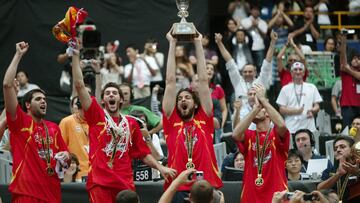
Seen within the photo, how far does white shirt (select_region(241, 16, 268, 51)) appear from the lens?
75.2 ft

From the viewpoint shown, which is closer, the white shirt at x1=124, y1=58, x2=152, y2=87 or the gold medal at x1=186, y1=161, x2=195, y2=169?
the gold medal at x1=186, y1=161, x2=195, y2=169

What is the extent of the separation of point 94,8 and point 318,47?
17.0 ft

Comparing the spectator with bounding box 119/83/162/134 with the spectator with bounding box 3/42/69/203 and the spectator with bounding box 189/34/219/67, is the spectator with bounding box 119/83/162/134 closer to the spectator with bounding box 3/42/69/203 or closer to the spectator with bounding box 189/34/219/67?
the spectator with bounding box 3/42/69/203

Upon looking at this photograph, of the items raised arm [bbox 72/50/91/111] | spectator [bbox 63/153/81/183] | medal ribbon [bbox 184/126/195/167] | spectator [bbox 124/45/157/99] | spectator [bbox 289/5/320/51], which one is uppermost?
spectator [bbox 289/5/320/51]

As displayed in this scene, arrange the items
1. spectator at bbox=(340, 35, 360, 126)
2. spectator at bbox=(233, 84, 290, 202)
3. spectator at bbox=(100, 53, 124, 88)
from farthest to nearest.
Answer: spectator at bbox=(100, 53, 124, 88)
spectator at bbox=(340, 35, 360, 126)
spectator at bbox=(233, 84, 290, 202)

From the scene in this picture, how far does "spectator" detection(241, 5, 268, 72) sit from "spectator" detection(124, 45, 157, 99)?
8.75 feet

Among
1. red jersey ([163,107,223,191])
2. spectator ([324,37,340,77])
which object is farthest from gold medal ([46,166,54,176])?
spectator ([324,37,340,77])

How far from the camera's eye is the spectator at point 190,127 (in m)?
12.2

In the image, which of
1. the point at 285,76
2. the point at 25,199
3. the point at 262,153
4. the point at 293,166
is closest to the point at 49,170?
the point at 25,199

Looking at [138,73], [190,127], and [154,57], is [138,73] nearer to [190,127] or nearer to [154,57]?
[154,57]

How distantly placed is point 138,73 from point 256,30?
10.9 feet

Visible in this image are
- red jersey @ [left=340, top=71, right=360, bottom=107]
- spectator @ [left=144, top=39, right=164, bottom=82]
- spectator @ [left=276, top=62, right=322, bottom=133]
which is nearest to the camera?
spectator @ [left=276, top=62, right=322, bottom=133]

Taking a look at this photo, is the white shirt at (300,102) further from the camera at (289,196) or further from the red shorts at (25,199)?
the camera at (289,196)

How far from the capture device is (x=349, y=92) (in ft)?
61.0
